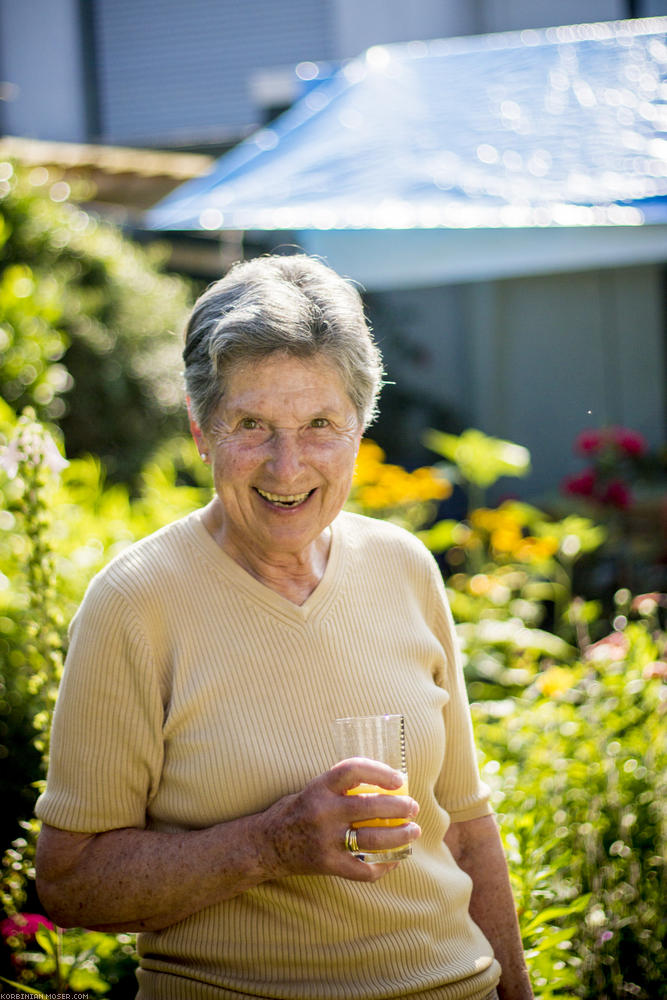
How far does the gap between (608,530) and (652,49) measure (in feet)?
8.25

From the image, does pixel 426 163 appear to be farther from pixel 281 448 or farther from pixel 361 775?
pixel 361 775

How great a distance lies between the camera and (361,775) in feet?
4.83

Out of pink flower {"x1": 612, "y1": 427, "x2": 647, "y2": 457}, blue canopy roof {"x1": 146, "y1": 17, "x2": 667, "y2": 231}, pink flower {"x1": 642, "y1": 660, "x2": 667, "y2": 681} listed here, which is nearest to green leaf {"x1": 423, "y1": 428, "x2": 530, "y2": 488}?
blue canopy roof {"x1": 146, "y1": 17, "x2": 667, "y2": 231}

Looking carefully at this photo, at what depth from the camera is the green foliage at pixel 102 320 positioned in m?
6.05

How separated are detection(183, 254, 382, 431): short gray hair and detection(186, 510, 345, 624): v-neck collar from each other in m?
0.20

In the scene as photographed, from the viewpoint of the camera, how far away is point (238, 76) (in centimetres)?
1195

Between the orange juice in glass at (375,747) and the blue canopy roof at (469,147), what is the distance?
2939 mm

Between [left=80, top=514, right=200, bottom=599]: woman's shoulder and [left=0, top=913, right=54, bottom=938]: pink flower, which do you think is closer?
[left=80, top=514, right=200, bottom=599]: woman's shoulder

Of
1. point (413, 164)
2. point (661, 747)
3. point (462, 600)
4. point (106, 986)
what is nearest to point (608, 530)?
point (462, 600)

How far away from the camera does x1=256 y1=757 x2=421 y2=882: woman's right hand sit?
1472mm

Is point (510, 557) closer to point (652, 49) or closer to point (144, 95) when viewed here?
point (652, 49)

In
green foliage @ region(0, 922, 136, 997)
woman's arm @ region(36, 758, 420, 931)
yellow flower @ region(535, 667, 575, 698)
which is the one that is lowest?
green foliage @ region(0, 922, 136, 997)

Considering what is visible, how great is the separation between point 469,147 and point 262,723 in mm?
3641

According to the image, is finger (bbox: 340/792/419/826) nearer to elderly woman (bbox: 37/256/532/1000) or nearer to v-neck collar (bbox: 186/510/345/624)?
elderly woman (bbox: 37/256/532/1000)
